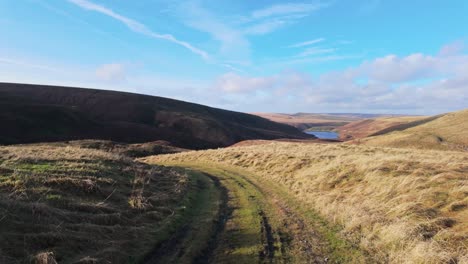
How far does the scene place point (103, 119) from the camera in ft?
354

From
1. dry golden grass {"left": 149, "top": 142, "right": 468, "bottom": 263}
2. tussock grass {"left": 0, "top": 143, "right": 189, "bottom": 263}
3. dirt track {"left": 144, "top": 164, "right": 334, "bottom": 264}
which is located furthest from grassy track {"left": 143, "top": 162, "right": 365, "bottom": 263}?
tussock grass {"left": 0, "top": 143, "right": 189, "bottom": 263}

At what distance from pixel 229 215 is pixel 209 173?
46.7 ft

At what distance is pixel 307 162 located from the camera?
1035 inches

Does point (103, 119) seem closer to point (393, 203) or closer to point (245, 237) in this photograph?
point (245, 237)

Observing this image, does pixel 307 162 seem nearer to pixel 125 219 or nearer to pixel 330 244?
pixel 330 244

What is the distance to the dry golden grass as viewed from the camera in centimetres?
990

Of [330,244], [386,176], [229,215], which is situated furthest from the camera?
[386,176]

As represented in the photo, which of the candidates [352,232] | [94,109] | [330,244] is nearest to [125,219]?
[330,244]

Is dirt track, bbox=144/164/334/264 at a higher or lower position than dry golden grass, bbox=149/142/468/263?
lower

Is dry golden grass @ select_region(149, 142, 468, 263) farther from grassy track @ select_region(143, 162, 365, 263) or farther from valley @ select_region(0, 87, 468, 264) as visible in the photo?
grassy track @ select_region(143, 162, 365, 263)

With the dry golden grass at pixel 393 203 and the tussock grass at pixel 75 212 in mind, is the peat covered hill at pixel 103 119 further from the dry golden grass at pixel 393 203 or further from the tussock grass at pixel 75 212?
the dry golden grass at pixel 393 203

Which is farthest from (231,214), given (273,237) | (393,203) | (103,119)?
(103,119)

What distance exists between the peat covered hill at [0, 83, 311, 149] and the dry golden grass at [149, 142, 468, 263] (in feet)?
192

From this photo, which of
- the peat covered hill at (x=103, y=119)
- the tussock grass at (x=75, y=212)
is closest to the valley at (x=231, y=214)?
the tussock grass at (x=75, y=212)
